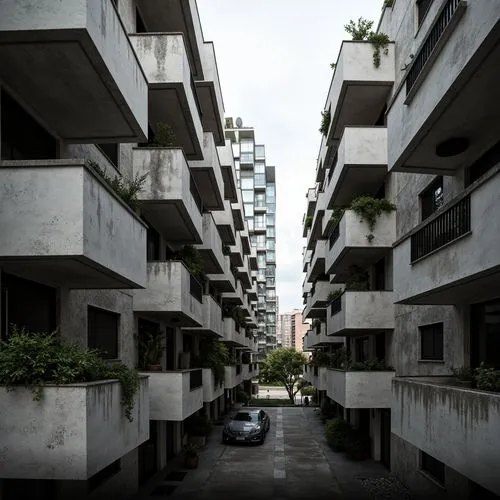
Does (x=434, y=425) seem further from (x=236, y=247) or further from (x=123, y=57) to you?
(x=236, y=247)

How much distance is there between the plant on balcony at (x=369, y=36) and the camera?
60.9 ft

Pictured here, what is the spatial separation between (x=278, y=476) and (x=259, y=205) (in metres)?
65.5

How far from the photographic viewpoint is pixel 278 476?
19.7 metres

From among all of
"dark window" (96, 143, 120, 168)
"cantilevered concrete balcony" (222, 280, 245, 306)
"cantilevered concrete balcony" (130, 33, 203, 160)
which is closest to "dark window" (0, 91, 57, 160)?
"dark window" (96, 143, 120, 168)

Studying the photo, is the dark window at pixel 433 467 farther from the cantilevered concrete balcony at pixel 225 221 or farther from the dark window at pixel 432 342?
the cantilevered concrete balcony at pixel 225 221

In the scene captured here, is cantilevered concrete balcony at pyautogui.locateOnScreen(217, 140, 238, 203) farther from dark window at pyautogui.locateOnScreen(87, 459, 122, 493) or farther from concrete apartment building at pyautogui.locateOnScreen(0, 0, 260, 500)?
dark window at pyautogui.locateOnScreen(87, 459, 122, 493)

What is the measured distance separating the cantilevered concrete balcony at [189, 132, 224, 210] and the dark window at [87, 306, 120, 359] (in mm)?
7974

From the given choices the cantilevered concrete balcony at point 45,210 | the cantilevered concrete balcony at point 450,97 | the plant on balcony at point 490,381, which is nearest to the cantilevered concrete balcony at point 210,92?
the cantilevered concrete balcony at point 450,97

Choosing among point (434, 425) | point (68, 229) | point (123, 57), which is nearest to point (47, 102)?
point (123, 57)

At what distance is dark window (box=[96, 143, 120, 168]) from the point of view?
12.9m

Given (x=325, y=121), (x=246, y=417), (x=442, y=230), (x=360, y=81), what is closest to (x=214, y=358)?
(x=246, y=417)

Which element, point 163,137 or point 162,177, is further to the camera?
point 163,137

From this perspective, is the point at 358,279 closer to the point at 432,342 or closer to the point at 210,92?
the point at 432,342

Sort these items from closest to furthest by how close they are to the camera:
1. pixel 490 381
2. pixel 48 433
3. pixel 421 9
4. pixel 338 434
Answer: pixel 48 433, pixel 490 381, pixel 421 9, pixel 338 434
